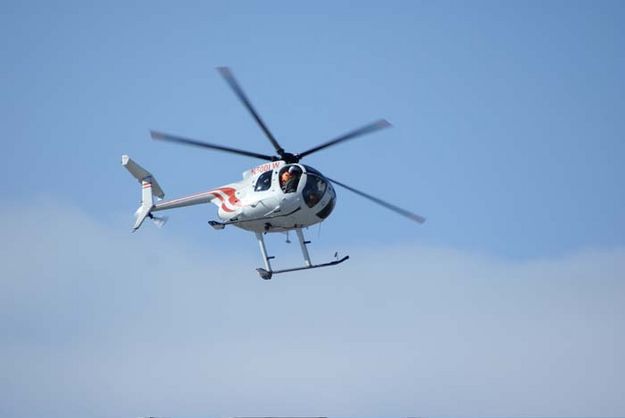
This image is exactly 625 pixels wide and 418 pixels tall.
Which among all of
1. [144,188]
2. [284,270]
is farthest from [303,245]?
[144,188]

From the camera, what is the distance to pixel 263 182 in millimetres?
42250

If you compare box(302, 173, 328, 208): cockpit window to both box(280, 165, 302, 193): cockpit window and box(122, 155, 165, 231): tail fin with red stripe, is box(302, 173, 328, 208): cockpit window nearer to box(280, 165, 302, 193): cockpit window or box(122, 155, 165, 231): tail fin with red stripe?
box(280, 165, 302, 193): cockpit window

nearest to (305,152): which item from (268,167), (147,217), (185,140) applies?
(268,167)

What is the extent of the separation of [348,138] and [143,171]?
1044 centimetres

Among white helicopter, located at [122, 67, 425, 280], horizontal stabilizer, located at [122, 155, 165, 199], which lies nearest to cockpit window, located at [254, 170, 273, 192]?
white helicopter, located at [122, 67, 425, 280]

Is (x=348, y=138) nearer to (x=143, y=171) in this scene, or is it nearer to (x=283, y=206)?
(x=283, y=206)

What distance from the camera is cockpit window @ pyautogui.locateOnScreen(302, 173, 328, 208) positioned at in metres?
41.2

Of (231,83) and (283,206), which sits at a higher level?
(231,83)

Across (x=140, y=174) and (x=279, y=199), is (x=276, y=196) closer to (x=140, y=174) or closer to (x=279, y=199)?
(x=279, y=199)

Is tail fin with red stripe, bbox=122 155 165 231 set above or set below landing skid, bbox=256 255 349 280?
above

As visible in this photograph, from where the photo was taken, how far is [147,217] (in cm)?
4716

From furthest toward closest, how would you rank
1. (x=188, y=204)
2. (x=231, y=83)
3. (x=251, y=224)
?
(x=188, y=204) → (x=251, y=224) → (x=231, y=83)

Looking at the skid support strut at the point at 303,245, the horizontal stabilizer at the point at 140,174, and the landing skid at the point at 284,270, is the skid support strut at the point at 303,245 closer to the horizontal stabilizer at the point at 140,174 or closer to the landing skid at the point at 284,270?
the landing skid at the point at 284,270

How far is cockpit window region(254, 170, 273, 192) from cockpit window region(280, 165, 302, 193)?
2.20 ft
